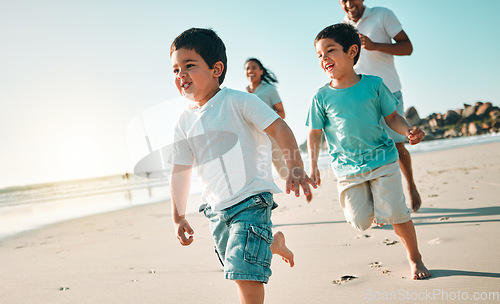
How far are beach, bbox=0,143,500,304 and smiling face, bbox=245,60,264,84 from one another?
6.22ft

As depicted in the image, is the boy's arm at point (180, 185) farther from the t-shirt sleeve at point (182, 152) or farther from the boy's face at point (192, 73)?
the boy's face at point (192, 73)

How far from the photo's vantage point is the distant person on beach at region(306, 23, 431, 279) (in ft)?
8.87

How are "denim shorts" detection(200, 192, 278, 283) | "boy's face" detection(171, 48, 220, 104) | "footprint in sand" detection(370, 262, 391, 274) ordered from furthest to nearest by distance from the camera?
"footprint in sand" detection(370, 262, 391, 274) < "boy's face" detection(171, 48, 220, 104) < "denim shorts" detection(200, 192, 278, 283)

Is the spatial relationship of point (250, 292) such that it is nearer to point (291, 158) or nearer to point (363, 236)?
point (291, 158)

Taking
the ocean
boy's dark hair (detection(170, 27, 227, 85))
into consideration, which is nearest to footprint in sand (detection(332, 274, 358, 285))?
boy's dark hair (detection(170, 27, 227, 85))

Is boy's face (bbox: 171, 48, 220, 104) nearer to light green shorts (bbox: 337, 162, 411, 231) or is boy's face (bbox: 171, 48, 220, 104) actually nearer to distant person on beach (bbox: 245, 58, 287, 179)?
light green shorts (bbox: 337, 162, 411, 231)

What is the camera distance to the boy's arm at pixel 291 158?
70.5 inches

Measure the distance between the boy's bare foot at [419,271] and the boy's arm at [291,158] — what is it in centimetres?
101

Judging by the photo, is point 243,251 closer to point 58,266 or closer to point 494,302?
point 494,302

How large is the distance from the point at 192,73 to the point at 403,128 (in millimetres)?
1473

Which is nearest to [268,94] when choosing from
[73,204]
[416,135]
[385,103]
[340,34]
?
[340,34]

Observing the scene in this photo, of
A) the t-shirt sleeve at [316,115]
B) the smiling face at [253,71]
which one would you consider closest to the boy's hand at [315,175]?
the t-shirt sleeve at [316,115]

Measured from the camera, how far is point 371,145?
280cm

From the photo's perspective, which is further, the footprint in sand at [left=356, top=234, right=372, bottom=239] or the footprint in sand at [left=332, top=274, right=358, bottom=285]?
the footprint in sand at [left=356, top=234, right=372, bottom=239]
